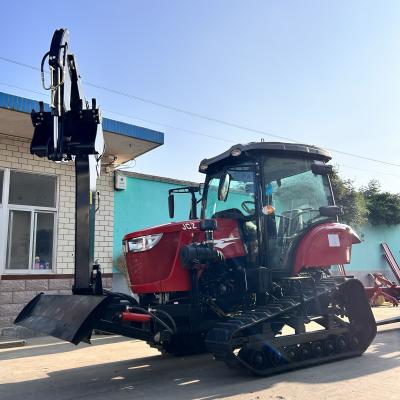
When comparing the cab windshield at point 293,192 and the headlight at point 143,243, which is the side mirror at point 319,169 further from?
the headlight at point 143,243

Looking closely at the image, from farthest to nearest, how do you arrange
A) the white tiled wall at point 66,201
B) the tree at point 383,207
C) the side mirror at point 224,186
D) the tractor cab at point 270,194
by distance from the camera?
1. the tree at point 383,207
2. the white tiled wall at point 66,201
3. the side mirror at point 224,186
4. the tractor cab at point 270,194

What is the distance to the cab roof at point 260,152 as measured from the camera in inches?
241

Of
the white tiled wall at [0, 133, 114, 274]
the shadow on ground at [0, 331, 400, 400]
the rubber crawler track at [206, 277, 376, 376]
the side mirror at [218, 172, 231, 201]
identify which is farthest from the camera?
the white tiled wall at [0, 133, 114, 274]

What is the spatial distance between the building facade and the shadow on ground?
445cm

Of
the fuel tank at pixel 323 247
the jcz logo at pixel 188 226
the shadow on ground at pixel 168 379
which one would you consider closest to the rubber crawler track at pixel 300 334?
the shadow on ground at pixel 168 379

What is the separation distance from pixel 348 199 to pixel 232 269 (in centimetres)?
1427

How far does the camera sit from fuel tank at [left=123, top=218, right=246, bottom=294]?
17.8 ft

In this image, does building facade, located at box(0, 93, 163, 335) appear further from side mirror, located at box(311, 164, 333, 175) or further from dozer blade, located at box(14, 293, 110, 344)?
side mirror, located at box(311, 164, 333, 175)

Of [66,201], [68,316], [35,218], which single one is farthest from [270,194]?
[35,218]

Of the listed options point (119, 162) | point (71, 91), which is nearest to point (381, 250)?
point (119, 162)

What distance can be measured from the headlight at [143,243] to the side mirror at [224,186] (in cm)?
131

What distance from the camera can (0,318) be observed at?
9.79 m

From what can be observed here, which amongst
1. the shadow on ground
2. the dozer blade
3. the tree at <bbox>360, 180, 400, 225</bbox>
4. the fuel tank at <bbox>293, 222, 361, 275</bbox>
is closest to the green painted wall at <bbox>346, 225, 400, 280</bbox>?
the tree at <bbox>360, 180, 400, 225</bbox>

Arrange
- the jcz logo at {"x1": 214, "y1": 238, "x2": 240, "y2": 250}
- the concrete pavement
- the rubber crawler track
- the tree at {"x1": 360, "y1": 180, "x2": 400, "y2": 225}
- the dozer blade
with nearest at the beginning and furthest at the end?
the dozer blade, the concrete pavement, the rubber crawler track, the jcz logo at {"x1": 214, "y1": 238, "x2": 240, "y2": 250}, the tree at {"x1": 360, "y1": 180, "x2": 400, "y2": 225}
